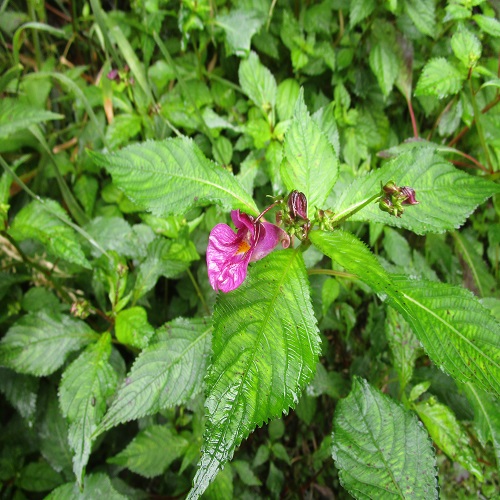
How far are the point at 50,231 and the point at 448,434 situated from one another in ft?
4.19

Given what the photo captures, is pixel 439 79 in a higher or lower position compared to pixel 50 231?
higher

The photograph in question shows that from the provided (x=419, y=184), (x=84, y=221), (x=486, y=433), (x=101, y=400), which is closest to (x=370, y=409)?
(x=486, y=433)

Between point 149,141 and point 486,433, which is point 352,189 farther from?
point 486,433

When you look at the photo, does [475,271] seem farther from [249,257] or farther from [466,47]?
[249,257]

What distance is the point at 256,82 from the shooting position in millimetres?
1469

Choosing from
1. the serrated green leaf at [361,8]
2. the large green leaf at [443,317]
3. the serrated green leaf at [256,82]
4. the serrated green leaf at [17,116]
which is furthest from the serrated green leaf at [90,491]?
the serrated green leaf at [361,8]

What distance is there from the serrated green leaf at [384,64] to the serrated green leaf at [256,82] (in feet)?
1.33

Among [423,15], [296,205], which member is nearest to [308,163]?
[296,205]

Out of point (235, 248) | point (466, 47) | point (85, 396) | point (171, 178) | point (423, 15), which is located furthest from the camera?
point (423, 15)

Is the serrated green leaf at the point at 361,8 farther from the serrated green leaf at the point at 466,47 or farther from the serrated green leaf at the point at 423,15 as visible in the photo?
the serrated green leaf at the point at 466,47

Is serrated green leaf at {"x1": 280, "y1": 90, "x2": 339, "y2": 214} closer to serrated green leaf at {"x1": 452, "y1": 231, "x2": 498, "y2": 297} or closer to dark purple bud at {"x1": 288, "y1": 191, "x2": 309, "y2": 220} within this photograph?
dark purple bud at {"x1": 288, "y1": 191, "x2": 309, "y2": 220}

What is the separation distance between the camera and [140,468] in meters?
1.23

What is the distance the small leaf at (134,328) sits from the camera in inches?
41.1

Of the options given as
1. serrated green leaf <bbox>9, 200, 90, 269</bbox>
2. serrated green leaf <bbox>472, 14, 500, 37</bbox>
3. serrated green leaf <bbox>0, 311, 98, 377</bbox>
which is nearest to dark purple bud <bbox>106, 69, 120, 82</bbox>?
serrated green leaf <bbox>9, 200, 90, 269</bbox>
